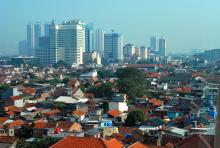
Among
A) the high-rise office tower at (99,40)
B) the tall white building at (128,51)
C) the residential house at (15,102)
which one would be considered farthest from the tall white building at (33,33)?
the residential house at (15,102)

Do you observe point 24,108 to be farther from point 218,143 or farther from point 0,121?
point 218,143

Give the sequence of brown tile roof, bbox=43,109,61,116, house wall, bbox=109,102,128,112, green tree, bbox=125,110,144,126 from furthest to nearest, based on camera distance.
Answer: house wall, bbox=109,102,128,112
brown tile roof, bbox=43,109,61,116
green tree, bbox=125,110,144,126

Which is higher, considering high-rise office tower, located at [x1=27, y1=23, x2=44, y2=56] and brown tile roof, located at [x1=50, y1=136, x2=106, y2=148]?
high-rise office tower, located at [x1=27, y1=23, x2=44, y2=56]

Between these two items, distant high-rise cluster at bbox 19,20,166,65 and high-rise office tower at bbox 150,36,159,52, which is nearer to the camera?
distant high-rise cluster at bbox 19,20,166,65

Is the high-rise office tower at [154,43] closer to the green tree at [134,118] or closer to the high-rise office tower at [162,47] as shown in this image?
the high-rise office tower at [162,47]

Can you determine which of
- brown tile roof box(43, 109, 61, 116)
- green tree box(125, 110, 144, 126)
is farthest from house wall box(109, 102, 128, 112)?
green tree box(125, 110, 144, 126)

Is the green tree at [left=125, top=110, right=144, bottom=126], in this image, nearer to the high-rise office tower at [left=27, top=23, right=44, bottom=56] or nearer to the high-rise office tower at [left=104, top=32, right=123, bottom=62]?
the high-rise office tower at [left=104, top=32, right=123, bottom=62]
